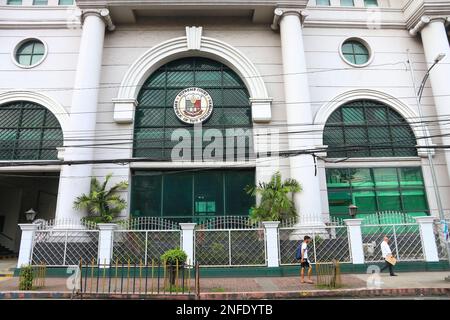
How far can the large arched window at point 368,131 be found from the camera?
17.5 metres

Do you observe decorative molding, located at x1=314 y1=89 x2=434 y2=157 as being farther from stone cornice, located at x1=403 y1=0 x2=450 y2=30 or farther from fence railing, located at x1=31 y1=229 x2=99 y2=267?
fence railing, located at x1=31 y1=229 x2=99 y2=267

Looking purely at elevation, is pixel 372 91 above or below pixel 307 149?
above

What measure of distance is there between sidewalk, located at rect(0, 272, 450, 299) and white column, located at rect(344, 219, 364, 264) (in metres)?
1.15

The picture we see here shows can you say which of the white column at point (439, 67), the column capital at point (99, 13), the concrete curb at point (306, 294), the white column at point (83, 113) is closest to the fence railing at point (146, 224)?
the white column at point (83, 113)

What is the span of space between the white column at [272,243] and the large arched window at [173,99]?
205 inches

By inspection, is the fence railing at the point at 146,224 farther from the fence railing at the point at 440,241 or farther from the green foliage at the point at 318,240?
the fence railing at the point at 440,241

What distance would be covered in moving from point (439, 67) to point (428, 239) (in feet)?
30.7

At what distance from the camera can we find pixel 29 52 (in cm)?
1831

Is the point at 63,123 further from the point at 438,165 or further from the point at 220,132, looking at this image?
the point at 438,165

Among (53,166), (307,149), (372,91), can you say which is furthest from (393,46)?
(53,166)

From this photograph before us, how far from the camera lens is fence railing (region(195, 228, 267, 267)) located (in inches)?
510

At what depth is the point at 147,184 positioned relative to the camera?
16.9 m

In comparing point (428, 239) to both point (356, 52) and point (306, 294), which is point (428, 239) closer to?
point (306, 294)
